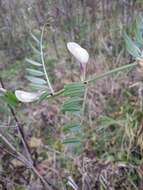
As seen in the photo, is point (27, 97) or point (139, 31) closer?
point (27, 97)

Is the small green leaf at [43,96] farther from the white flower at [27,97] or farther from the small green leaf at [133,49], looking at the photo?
the small green leaf at [133,49]

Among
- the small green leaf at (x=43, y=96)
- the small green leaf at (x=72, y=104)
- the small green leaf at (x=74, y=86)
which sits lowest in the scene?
the small green leaf at (x=72, y=104)

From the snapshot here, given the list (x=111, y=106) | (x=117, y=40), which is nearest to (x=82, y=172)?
(x=111, y=106)

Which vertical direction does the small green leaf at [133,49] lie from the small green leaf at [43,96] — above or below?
above

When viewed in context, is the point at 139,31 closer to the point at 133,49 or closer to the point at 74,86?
the point at 133,49

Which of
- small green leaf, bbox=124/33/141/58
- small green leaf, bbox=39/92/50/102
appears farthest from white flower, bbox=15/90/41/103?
small green leaf, bbox=124/33/141/58

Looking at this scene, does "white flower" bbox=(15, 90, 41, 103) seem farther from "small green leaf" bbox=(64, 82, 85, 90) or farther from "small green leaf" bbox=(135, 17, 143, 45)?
"small green leaf" bbox=(135, 17, 143, 45)

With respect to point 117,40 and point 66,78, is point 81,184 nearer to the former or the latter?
point 66,78

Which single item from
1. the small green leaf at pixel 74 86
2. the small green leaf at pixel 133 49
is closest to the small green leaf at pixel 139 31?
the small green leaf at pixel 133 49

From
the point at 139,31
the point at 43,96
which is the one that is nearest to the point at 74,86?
the point at 43,96

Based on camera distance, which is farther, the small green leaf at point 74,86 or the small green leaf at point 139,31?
the small green leaf at point 139,31

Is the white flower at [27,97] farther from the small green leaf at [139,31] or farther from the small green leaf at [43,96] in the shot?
the small green leaf at [139,31]
